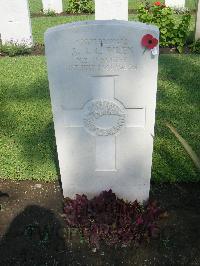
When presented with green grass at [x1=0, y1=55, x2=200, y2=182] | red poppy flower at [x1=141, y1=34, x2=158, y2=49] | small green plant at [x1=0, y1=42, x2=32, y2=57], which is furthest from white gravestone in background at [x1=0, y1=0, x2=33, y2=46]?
red poppy flower at [x1=141, y1=34, x2=158, y2=49]

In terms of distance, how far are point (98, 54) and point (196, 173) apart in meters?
1.83

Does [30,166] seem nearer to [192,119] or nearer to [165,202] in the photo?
[165,202]

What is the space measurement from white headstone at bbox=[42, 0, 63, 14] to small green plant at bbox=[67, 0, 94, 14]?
369 mm

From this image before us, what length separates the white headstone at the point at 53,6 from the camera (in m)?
12.6

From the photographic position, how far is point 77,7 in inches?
495

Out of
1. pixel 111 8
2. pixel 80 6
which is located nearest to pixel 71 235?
pixel 111 8

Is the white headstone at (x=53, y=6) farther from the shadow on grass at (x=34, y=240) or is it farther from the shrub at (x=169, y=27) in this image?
the shadow on grass at (x=34, y=240)

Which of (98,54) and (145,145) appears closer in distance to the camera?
(98,54)

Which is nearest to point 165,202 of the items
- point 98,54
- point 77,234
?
point 77,234

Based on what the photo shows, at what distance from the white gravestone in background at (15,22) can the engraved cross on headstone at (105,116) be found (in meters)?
6.19

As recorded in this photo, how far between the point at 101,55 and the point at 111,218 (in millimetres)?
1328

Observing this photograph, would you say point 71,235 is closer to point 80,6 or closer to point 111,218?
point 111,218

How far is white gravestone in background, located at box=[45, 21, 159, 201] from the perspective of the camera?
2.53m

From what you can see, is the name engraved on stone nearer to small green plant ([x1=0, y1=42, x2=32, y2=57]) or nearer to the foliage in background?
small green plant ([x1=0, y1=42, x2=32, y2=57])
